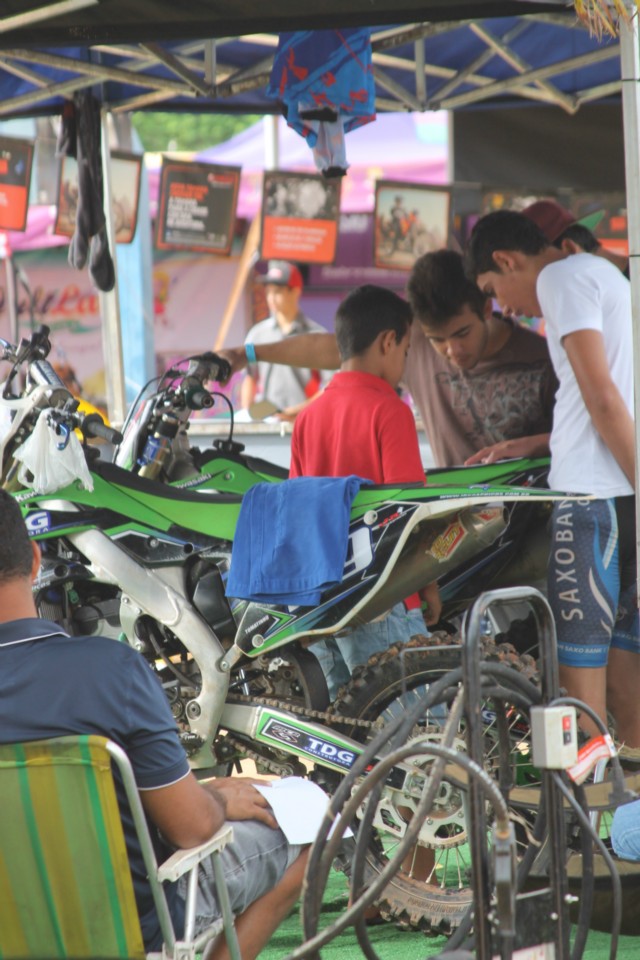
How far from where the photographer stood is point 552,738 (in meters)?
1.99

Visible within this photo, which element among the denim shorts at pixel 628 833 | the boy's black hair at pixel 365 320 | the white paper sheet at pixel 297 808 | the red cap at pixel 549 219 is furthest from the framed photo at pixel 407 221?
the denim shorts at pixel 628 833

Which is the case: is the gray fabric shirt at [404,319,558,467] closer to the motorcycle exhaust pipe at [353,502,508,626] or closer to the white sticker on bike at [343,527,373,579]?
the motorcycle exhaust pipe at [353,502,508,626]

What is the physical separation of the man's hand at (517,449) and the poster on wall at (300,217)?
3.18 m

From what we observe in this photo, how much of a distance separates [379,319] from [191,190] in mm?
3553

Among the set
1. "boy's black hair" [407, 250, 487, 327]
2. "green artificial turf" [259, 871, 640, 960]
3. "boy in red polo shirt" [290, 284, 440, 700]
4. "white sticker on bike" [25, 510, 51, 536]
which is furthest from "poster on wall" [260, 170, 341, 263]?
"green artificial turf" [259, 871, 640, 960]

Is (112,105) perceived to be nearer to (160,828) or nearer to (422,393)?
(422,393)

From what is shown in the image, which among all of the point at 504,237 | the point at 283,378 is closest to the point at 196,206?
the point at 283,378

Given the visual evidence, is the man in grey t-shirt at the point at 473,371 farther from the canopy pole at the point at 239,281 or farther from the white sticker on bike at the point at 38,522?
the canopy pole at the point at 239,281

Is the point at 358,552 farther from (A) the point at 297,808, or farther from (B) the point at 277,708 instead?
(A) the point at 297,808

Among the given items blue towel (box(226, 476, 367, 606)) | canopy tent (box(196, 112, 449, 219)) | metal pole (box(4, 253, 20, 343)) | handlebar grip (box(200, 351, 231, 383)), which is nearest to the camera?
blue towel (box(226, 476, 367, 606))

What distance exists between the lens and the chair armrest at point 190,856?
6.98ft

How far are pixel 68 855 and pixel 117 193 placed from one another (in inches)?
193

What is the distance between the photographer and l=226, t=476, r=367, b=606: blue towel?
10.6 feet

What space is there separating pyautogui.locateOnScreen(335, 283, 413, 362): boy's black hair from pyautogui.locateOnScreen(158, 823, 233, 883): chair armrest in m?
1.88
